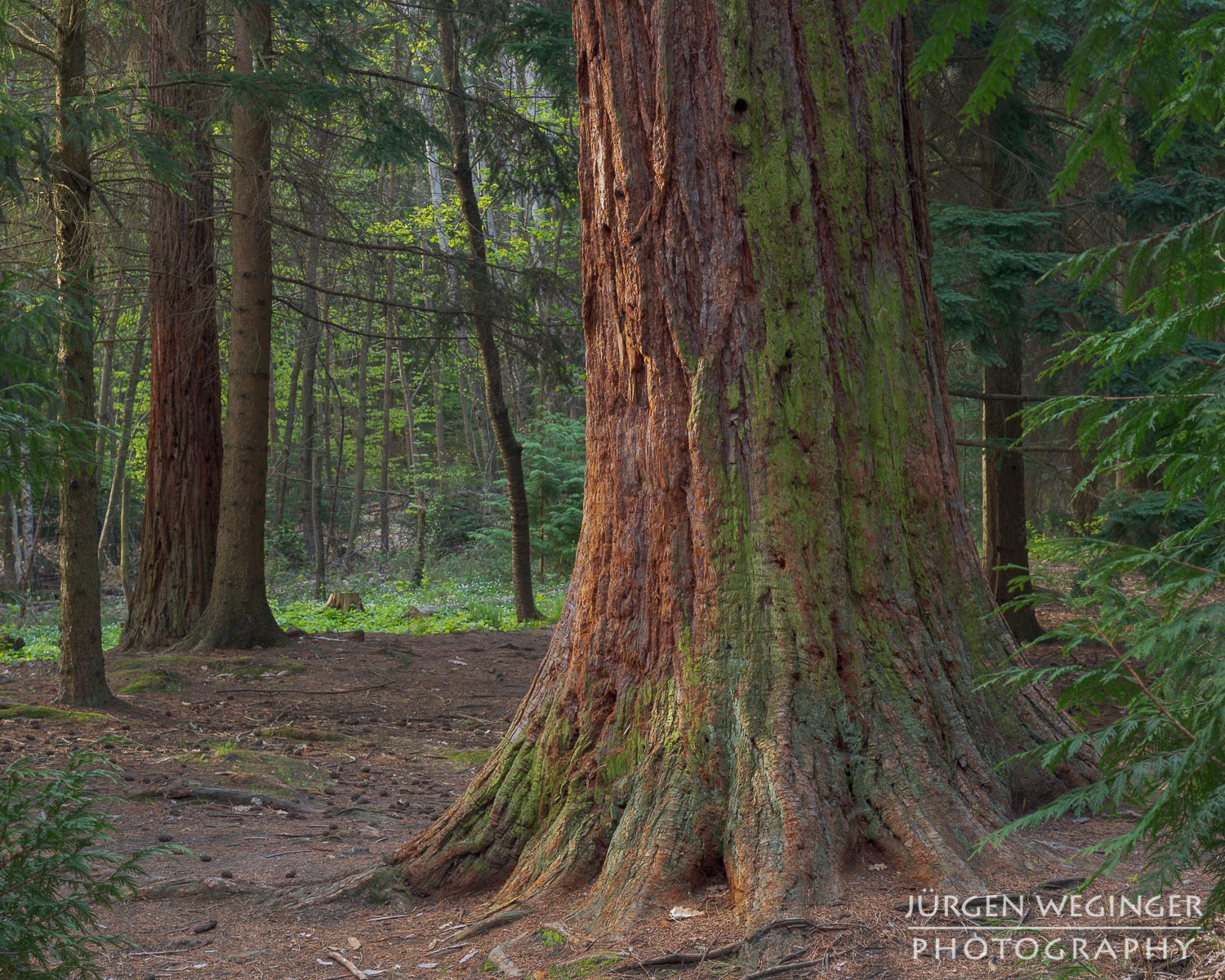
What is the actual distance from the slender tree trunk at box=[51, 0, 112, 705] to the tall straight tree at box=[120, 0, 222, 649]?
2544mm

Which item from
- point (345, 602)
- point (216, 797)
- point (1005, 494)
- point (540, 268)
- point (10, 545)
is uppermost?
point (540, 268)

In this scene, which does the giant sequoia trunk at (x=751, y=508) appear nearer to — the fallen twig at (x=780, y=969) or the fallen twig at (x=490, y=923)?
the fallen twig at (x=490, y=923)

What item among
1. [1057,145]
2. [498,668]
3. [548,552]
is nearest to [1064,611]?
[1057,145]

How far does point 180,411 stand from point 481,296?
3564 mm

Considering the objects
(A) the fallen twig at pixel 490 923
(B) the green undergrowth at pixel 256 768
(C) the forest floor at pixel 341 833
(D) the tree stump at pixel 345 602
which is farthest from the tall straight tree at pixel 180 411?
(A) the fallen twig at pixel 490 923

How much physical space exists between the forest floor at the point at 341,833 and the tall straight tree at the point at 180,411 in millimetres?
1083

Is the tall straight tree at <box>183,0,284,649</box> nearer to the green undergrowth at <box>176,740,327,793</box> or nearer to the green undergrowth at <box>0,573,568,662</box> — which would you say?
the green undergrowth at <box>0,573,568,662</box>

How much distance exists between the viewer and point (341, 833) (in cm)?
529

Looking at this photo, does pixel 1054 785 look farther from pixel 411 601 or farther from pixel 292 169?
pixel 411 601

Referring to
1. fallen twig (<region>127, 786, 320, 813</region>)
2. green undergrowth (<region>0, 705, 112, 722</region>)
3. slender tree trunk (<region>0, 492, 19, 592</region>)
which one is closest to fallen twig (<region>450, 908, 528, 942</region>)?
fallen twig (<region>127, 786, 320, 813</region>)

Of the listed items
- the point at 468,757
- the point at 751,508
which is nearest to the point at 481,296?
the point at 468,757

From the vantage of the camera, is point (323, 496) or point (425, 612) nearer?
point (425, 612)

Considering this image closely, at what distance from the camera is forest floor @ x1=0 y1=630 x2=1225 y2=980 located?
8.82ft

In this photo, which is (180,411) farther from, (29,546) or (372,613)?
(29,546)
